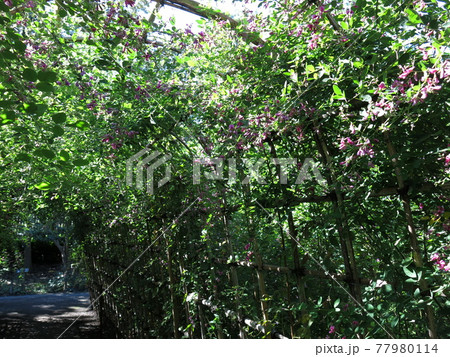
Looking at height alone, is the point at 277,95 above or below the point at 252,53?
below

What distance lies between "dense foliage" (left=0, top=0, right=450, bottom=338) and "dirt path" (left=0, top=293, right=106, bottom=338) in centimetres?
442

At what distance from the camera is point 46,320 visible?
26.1 ft

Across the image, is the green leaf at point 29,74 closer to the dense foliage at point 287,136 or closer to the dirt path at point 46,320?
the dense foliage at point 287,136

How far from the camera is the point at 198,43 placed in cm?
205

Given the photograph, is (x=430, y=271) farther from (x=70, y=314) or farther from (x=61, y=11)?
(x=70, y=314)

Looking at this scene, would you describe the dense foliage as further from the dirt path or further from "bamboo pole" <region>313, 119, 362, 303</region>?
the dirt path

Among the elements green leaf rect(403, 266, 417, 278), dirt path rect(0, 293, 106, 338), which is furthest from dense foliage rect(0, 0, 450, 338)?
dirt path rect(0, 293, 106, 338)

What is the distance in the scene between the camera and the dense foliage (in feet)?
3.98

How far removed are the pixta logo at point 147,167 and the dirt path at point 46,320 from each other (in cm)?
404

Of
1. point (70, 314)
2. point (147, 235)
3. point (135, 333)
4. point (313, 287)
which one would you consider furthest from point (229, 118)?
point (70, 314)

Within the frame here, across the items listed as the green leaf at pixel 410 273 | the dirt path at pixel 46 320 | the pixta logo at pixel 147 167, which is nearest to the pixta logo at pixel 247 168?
the pixta logo at pixel 147 167

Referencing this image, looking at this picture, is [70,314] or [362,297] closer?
[362,297]

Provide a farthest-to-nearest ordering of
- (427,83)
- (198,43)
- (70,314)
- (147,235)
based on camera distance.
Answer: (70,314)
(147,235)
(198,43)
(427,83)

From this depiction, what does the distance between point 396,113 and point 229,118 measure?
0.74 metres
